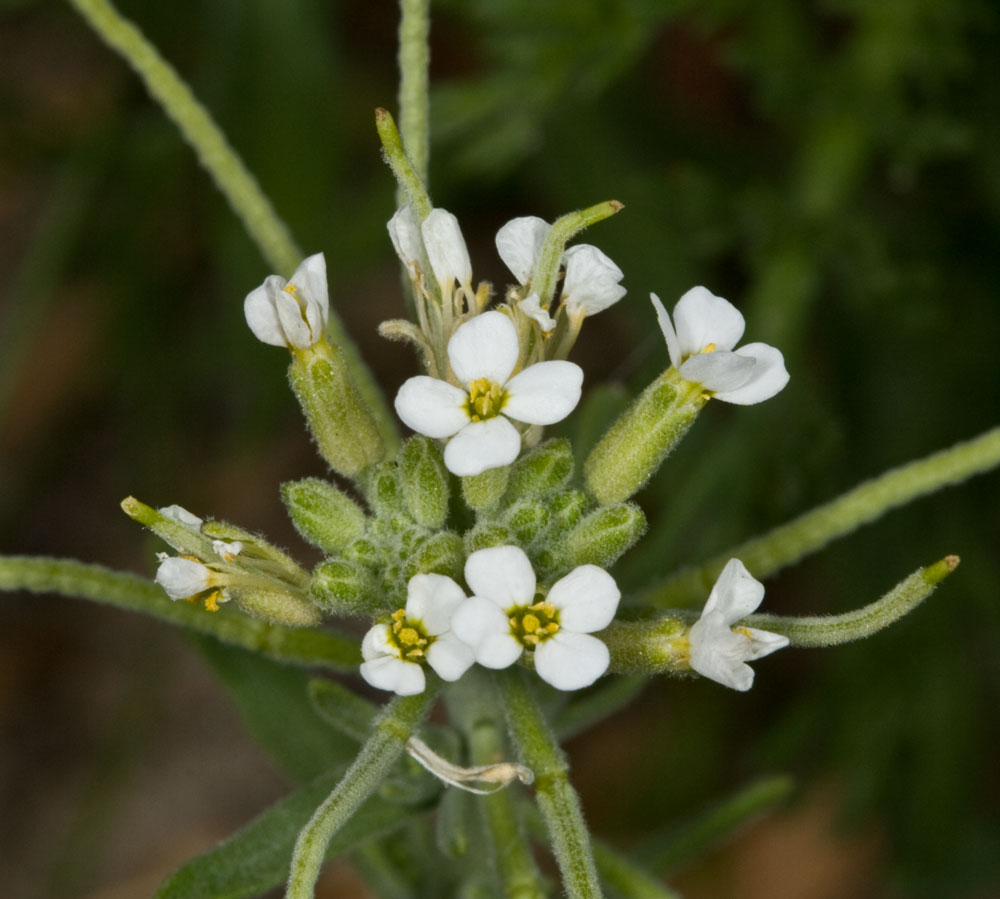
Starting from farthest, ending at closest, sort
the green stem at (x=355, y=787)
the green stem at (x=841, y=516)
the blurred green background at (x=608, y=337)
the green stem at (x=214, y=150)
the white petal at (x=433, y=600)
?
the blurred green background at (x=608, y=337) → the green stem at (x=214, y=150) → the green stem at (x=841, y=516) → the white petal at (x=433, y=600) → the green stem at (x=355, y=787)

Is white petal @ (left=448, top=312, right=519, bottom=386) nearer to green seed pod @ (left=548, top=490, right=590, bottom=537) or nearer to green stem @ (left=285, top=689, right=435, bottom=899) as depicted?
green seed pod @ (left=548, top=490, right=590, bottom=537)

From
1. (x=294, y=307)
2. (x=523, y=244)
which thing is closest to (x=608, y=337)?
(x=523, y=244)

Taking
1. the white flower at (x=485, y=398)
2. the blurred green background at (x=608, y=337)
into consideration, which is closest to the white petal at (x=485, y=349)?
the white flower at (x=485, y=398)

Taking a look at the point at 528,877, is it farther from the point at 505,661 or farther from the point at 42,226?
the point at 42,226

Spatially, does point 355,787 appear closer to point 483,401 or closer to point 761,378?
point 483,401

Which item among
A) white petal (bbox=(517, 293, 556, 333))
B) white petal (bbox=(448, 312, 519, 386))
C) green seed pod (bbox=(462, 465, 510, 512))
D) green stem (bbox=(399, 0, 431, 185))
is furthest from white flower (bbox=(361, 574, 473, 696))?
green stem (bbox=(399, 0, 431, 185))

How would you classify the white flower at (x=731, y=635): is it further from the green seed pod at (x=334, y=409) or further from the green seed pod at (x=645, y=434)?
the green seed pod at (x=334, y=409)
